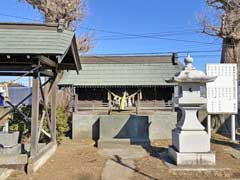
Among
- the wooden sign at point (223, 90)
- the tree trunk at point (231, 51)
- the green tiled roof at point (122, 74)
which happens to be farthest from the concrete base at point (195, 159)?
the green tiled roof at point (122, 74)

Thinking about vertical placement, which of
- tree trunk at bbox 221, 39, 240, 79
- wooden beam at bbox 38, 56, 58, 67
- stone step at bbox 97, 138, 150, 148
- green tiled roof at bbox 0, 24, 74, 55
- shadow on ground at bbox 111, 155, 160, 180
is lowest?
shadow on ground at bbox 111, 155, 160, 180

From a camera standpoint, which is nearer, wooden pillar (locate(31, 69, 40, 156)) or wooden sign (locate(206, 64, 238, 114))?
wooden pillar (locate(31, 69, 40, 156))

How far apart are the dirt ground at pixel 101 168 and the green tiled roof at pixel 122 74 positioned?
6.82 m

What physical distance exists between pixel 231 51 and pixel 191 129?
8.31m

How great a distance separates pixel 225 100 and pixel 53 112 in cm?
704

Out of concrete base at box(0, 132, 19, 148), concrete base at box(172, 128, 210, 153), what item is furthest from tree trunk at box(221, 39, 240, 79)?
concrete base at box(0, 132, 19, 148)

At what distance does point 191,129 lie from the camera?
818cm

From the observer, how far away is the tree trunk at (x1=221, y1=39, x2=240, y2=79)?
47.8 ft

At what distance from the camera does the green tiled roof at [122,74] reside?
16906 mm

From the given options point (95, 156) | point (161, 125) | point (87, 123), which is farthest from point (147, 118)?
point (95, 156)

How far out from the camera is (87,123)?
13.6 metres

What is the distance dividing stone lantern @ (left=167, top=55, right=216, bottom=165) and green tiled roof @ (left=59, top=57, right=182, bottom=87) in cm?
833

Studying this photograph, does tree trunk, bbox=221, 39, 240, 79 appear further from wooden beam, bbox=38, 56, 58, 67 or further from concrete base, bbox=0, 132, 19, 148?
concrete base, bbox=0, 132, 19, 148

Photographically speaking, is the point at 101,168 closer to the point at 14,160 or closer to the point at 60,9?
the point at 14,160
